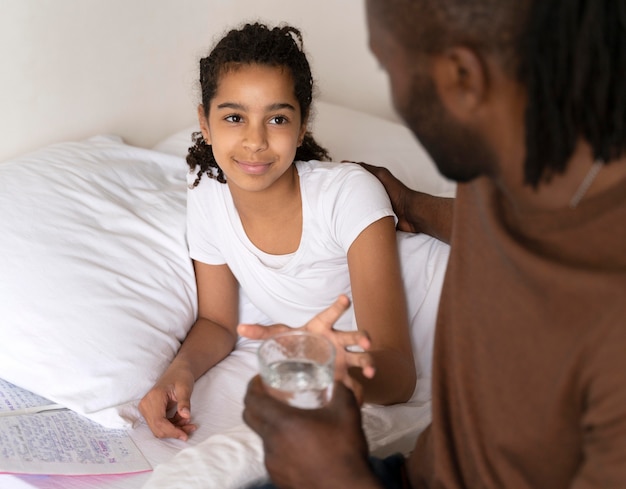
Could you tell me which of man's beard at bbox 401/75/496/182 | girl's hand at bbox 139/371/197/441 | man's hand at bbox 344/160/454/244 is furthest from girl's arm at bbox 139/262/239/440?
man's beard at bbox 401/75/496/182

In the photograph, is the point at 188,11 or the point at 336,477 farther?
the point at 188,11

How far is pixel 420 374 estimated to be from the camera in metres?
1.49

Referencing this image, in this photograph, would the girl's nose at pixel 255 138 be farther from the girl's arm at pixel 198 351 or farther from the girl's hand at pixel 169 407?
the girl's hand at pixel 169 407

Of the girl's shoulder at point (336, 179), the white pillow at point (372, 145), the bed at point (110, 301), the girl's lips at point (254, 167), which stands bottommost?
the bed at point (110, 301)

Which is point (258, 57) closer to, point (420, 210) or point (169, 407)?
point (420, 210)

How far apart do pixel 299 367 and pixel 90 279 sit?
0.72 metres

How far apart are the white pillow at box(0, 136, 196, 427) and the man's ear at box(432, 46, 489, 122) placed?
0.90 metres

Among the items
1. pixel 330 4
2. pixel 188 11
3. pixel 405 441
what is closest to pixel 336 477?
pixel 405 441

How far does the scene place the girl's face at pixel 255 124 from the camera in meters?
1.44

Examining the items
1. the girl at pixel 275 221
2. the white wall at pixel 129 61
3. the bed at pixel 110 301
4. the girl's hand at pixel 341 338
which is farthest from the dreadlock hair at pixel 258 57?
the girl's hand at pixel 341 338

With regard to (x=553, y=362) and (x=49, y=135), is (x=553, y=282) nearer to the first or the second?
(x=553, y=362)

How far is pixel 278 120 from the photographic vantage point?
147 cm

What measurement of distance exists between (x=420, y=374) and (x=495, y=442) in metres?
0.65

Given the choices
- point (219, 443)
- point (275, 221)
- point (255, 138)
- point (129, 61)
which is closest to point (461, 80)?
point (219, 443)
